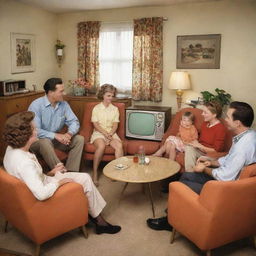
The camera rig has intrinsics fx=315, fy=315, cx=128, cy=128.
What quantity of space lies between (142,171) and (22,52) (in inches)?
127

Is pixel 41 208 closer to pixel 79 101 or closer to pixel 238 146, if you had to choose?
pixel 238 146

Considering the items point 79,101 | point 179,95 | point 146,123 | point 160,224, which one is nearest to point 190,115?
point 146,123

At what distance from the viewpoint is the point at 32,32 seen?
17.3ft

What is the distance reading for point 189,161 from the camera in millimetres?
3371

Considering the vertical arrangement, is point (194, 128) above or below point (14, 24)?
below

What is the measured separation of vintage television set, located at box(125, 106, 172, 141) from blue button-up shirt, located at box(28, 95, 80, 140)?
0.78 metres

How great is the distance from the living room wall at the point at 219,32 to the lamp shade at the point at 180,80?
27cm

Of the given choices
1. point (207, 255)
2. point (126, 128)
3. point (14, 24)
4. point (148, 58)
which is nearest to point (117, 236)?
point (207, 255)

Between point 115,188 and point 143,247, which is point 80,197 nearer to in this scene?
point 143,247

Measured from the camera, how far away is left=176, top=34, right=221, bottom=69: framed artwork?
195 inches

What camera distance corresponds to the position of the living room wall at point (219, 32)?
187 inches

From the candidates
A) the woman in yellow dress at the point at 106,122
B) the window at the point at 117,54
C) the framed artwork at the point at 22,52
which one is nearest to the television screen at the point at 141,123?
the woman in yellow dress at the point at 106,122

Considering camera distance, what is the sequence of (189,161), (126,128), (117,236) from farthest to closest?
(126,128) → (189,161) → (117,236)

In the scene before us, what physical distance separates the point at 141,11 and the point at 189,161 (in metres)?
3.00
